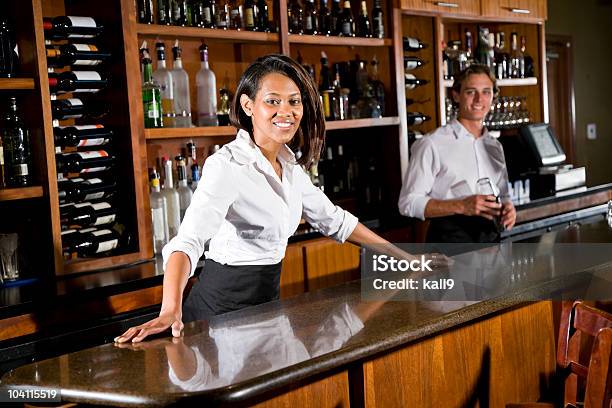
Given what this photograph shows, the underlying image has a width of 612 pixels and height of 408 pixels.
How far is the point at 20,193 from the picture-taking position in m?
3.21

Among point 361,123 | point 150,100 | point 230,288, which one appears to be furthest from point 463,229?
point 230,288

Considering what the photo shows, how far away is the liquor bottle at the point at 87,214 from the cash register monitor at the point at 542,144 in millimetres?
3031

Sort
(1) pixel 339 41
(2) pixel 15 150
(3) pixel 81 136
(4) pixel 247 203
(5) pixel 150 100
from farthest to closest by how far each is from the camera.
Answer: (1) pixel 339 41 → (5) pixel 150 100 → (3) pixel 81 136 → (2) pixel 15 150 → (4) pixel 247 203

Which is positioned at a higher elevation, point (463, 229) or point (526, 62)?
point (526, 62)

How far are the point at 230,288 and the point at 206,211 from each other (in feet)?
1.14

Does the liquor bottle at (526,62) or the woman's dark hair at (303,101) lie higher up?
the liquor bottle at (526,62)

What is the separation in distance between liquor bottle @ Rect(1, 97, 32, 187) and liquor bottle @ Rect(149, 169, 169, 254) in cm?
62

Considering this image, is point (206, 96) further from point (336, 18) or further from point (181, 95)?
point (336, 18)

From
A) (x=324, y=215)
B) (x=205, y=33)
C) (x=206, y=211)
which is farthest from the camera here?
(x=205, y=33)

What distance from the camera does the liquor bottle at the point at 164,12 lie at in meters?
3.82

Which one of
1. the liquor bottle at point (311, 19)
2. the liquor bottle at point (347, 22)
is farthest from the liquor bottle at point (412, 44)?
the liquor bottle at point (311, 19)

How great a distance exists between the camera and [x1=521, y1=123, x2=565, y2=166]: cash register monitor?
554 centimetres

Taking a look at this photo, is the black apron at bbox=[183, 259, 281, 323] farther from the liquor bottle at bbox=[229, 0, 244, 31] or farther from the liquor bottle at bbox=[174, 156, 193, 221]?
the liquor bottle at bbox=[229, 0, 244, 31]

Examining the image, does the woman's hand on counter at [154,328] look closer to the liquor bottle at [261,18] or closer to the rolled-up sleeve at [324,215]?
the rolled-up sleeve at [324,215]
